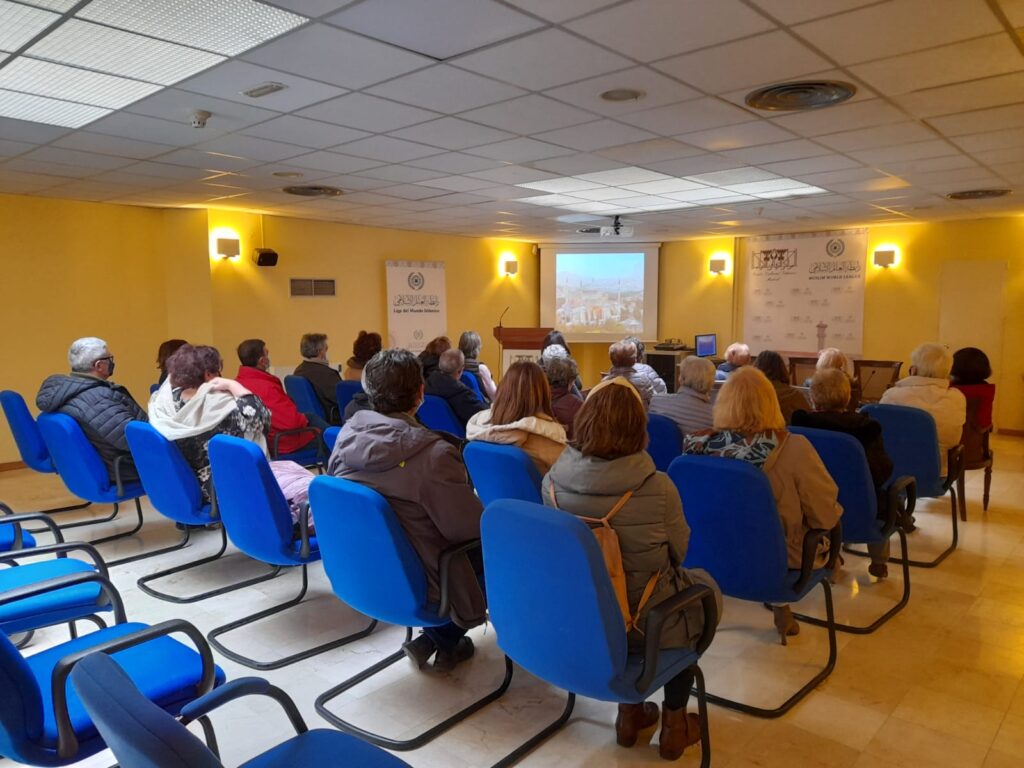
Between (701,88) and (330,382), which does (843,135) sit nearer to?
(701,88)

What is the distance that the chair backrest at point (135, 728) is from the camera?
1.07m

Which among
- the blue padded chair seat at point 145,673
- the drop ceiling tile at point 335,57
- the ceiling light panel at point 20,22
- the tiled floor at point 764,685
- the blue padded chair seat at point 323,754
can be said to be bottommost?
the tiled floor at point 764,685

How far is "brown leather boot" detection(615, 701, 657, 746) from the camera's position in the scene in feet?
7.98

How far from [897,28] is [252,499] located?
129 inches

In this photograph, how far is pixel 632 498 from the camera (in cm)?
210

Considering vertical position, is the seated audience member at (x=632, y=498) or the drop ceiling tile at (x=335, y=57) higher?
the drop ceiling tile at (x=335, y=57)

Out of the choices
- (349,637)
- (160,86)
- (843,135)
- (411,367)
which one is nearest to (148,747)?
(411,367)

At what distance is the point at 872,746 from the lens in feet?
8.04

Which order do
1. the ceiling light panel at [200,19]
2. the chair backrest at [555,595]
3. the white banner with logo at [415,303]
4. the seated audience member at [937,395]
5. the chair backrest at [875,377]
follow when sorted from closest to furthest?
the chair backrest at [555,595] < the ceiling light panel at [200,19] < the seated audience member at [937,395] < the chair backrest at [875,377] < the white banner with logo at [415,303]

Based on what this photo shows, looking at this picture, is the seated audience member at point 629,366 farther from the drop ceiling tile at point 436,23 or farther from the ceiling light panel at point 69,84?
the ceiling light panel at point 69,84

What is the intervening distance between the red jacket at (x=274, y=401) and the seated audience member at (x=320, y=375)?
3.41 ft

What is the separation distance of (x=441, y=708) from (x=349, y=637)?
0.72 meters

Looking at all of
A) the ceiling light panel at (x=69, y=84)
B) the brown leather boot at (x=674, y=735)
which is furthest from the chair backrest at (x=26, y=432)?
the brown leather boot at (x=674, y=735)

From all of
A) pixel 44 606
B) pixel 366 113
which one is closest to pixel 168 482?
pixel 44 606
